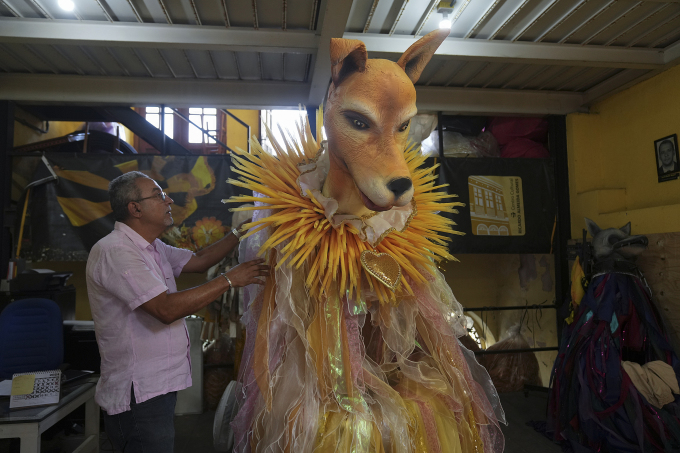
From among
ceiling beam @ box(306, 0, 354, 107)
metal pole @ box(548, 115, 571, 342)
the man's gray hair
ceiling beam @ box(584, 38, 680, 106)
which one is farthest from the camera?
metal pole @ box(548, 115, 571, 342)

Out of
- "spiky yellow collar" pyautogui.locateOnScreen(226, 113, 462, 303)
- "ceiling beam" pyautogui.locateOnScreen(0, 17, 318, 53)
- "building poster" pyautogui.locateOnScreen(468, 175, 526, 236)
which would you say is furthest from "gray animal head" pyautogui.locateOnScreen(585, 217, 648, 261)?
"ceiling beam" pyautogui.locateOnScreen(0, 17, 318, 53)

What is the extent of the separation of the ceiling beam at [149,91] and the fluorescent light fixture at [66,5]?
1.04 m

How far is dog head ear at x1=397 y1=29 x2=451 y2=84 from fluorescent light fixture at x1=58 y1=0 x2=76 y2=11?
2.40 metres

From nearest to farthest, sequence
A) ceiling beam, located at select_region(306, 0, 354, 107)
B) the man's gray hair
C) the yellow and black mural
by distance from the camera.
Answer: the man's gray hair
ceiling beam, located at select_region(306, 0, 354, 107)
the yellow and black mural

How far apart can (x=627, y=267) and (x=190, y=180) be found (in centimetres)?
348

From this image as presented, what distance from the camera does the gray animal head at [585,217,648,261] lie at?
3053 mm

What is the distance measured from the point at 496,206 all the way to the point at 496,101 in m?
1.01

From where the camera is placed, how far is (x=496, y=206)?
12.8 feet

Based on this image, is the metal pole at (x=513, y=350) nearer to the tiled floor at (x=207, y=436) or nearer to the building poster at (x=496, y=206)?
the tiled floor at (x=207, y=436)

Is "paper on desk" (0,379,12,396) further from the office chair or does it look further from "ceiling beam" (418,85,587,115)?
"ceiling beam" (418,85,587,115)

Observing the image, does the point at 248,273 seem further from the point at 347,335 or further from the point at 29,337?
the point at 29,337

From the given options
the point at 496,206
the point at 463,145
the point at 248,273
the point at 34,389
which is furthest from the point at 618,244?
the point at 34,389

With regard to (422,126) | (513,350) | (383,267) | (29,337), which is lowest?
(513,350)

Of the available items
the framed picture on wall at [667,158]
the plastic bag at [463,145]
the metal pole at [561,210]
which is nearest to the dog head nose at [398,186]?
the plastic bag at [463,145]
